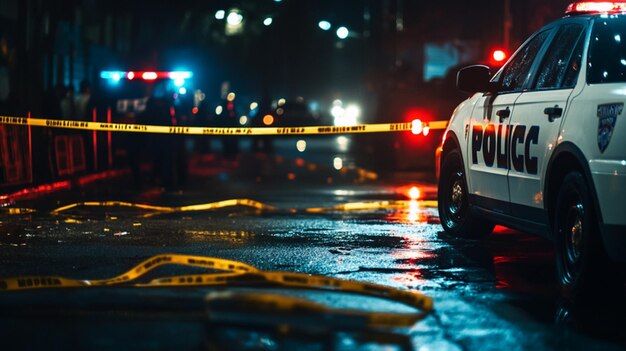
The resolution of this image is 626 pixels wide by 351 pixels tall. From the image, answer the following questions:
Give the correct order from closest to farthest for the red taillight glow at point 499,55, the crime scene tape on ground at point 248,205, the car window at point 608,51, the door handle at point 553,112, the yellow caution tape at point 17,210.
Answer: the car window at point 608,51 < the door handle at point 553,112 < the yellow caution tape at point 17,210 < the crime scene tape on ground at point 248,205 < the red taillight glow at point 499,55

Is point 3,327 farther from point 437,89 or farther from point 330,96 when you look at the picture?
point 330,96

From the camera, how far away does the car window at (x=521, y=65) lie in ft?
32.2

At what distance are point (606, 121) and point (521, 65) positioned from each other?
2553 mm

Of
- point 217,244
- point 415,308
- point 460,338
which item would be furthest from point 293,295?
point 217,244

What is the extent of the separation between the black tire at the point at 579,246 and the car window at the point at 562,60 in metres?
0.80

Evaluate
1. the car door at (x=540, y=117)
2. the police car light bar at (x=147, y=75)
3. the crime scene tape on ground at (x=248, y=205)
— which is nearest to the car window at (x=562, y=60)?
the car door at (x=540, y=117)

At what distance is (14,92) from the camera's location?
25.7 m

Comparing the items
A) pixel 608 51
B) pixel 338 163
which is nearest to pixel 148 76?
pixel 338 163

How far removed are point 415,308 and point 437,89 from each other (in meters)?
23.8

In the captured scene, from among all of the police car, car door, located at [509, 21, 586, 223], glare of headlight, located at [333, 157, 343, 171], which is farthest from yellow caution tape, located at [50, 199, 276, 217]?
glare of headlight, located at [333, 157, 343, 171]

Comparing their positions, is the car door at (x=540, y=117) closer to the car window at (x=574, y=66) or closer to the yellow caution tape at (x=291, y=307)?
the car window at (x=574, y=66)

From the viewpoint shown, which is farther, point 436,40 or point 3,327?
point 436,40

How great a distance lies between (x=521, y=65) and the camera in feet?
33.1

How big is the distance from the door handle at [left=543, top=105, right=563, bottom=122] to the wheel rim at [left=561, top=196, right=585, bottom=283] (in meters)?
0.60
